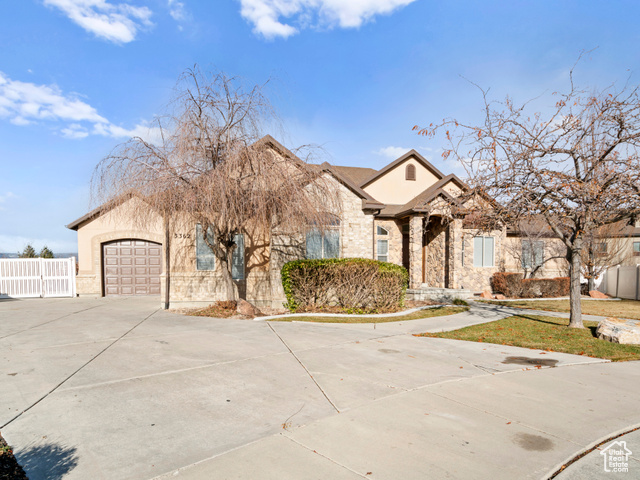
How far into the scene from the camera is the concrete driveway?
3338 mm

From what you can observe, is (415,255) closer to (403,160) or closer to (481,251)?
(481,251)

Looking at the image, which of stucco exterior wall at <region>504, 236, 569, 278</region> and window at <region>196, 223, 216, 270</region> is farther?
stucco exterior wall at <region>504, 236, 569, 278</region>

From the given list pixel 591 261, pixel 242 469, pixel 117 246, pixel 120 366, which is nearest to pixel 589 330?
pixel 242 469

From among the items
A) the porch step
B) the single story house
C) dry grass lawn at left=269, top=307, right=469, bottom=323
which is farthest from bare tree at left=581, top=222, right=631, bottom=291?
dry grass lawn at left=269, top=307, right=469, bottom=323

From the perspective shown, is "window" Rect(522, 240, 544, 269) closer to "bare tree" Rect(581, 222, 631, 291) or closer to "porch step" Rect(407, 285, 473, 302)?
"bare tree" Rect(581, 222, 631, 291)

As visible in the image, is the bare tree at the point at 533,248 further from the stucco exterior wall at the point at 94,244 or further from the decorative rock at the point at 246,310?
the stucco exterior wall at the point at 94,244

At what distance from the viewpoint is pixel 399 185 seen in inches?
750

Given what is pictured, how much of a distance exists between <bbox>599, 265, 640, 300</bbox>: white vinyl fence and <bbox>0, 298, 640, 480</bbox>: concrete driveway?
15.5 meters

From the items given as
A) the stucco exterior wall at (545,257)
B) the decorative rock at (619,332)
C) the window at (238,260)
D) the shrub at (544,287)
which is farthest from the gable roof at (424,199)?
the decorative rock at (619,332)

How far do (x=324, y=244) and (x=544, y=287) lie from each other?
455 inches

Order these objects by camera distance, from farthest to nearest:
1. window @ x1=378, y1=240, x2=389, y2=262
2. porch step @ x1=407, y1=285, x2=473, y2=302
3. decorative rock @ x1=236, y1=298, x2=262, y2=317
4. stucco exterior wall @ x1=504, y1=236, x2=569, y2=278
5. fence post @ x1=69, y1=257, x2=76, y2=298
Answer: stucco exterior wall @ x1=504, y1=236, x2=569, y2=278 → window @ x1=378, y1=240, x2=389, y2=262 → fence post @ x1=69, y1=257, x2=76, y2=298 → porch step @ x1=407, y1=285, x2=473, y2=302 → decorative rock @ x1=236, y1=298, x2=262, y2=317

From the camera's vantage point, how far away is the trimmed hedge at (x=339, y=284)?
11688 millimetres

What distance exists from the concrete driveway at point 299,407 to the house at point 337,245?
5911 mm

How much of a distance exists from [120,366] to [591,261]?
21.2 m
